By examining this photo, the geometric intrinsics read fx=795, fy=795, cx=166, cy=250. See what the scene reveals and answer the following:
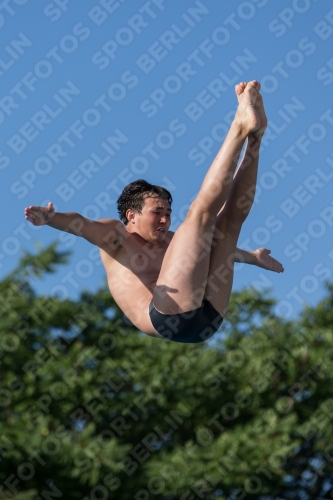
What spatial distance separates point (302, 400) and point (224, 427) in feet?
5.15

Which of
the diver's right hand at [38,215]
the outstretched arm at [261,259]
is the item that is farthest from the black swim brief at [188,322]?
the diver's right hand at [38,215]

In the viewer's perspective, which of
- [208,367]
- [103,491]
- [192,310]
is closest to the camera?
[192,310]

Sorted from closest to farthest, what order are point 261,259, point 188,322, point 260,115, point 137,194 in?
point 260,115 → point 188,322 → point 137,194 → point 261,259

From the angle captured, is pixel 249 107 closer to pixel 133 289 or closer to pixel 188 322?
pixel 188 322

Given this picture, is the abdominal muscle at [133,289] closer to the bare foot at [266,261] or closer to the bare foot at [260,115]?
the bare foot at [266,261]

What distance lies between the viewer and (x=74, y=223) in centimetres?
448

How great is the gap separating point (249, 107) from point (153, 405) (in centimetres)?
965

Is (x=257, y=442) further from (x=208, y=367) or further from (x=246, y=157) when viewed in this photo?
(x=246, y=157)

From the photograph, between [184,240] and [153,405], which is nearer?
[184,240]

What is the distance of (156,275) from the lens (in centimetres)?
493

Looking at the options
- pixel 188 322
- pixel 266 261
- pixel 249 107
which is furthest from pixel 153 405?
pixel 249 107

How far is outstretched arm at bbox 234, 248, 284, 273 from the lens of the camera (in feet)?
17.1

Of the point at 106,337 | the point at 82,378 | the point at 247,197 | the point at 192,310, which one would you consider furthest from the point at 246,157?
the point at 106,337

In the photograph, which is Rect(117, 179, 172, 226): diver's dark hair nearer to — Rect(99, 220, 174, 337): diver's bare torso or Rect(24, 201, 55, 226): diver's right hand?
Rect(99, 220, 174, 337): diver's bare torso
